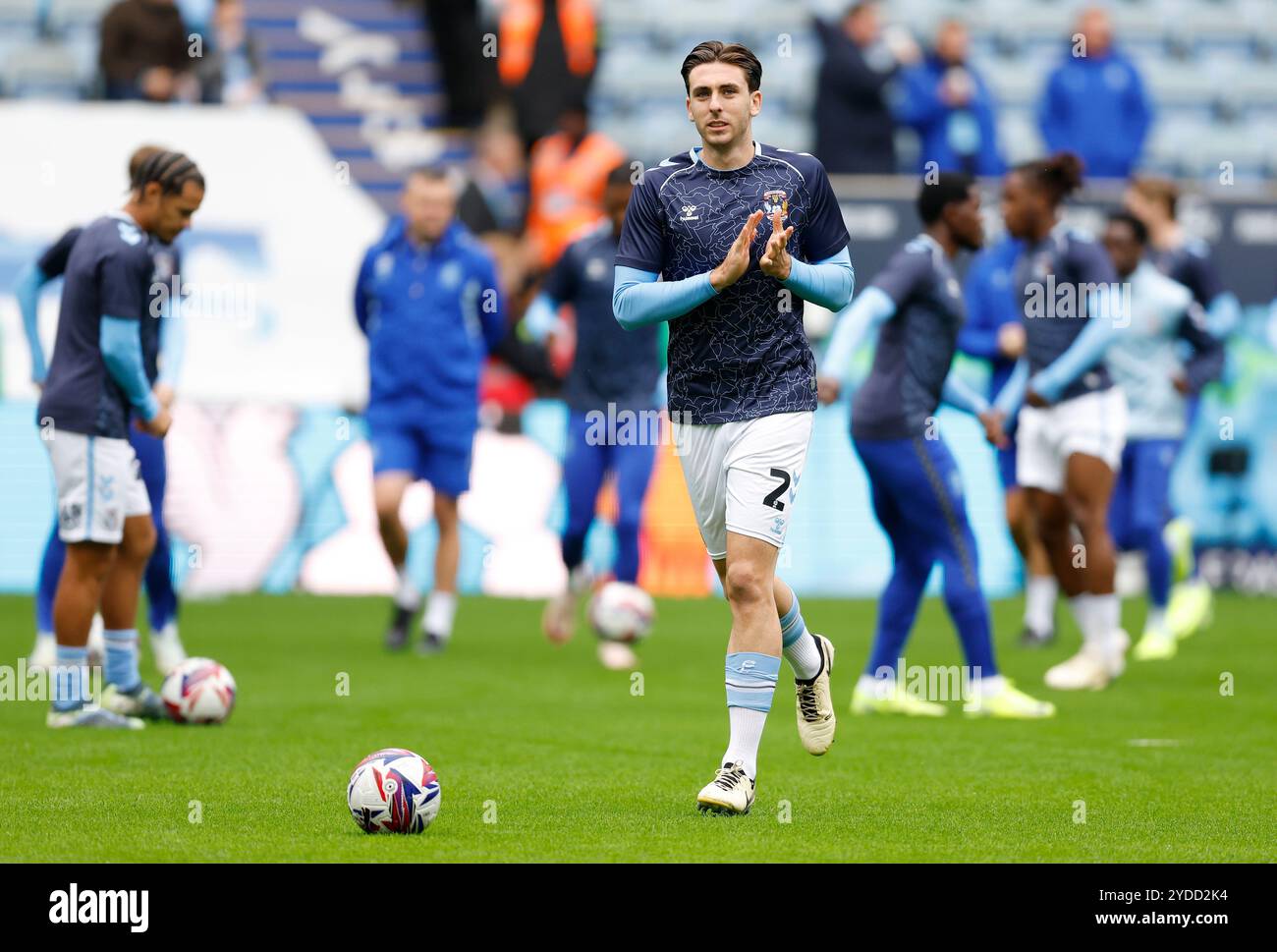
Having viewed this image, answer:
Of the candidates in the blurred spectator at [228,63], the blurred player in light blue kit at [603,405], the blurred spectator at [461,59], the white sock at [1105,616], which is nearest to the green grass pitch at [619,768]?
the white sock at [1105,616]

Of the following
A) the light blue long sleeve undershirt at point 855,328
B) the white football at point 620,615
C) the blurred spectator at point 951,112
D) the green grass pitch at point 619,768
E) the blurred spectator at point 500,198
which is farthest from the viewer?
the blurred spectator at point 951,112

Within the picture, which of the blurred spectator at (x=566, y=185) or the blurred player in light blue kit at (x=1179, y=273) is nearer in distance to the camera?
the blurred player in light blue kit at (x=1179, y=273)

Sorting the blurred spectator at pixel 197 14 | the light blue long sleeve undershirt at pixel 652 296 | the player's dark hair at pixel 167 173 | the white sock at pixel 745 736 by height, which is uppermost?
the blurred spectator at pixel 197 14

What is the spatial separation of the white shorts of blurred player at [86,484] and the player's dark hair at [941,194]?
394cm

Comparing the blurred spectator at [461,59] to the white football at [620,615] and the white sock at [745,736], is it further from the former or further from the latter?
the white sock at [745,736]

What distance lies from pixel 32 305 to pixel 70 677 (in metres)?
1.78

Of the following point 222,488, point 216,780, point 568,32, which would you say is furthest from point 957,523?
point 568,32

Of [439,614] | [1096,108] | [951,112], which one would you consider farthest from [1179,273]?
[1096,108]

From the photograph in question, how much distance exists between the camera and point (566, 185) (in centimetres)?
1867

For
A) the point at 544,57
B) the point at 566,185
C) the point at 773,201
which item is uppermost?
the point at 544,57

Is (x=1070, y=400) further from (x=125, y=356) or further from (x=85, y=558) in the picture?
(x=85, y=558)

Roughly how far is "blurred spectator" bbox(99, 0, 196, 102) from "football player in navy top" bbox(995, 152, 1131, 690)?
10336mm

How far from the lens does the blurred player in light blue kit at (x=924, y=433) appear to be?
945cm

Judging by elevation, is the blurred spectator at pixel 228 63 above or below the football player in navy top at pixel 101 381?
above
